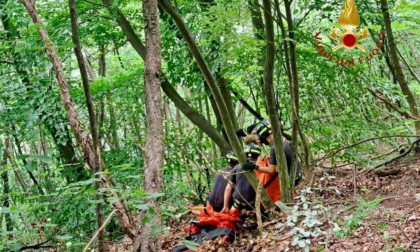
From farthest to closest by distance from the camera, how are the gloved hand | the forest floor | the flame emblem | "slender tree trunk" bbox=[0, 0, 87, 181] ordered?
"slender tree trunk" bbox=[0, 0, 87, 181], the gloved hand, the forest floor, the flame emblem

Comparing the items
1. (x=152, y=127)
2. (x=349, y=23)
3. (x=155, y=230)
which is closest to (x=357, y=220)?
(x=349, y=23)

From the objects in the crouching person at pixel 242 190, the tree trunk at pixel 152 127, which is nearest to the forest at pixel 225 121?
the tree trunk at pixel 152 127

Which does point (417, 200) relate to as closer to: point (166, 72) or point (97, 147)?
point (97, 147)

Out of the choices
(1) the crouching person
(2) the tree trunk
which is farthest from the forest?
(1) the crouching person

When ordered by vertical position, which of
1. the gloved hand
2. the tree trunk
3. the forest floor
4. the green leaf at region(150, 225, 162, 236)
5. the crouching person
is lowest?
the forest floor

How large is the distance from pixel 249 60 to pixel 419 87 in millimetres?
5057

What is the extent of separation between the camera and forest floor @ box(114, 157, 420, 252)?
187 inches

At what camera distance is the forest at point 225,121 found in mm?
4289

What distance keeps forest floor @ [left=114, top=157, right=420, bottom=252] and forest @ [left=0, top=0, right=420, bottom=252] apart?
2 cm

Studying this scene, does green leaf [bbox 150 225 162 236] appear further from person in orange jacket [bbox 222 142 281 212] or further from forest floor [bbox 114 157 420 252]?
person in orange jacket [bbox 222 142 281 212]

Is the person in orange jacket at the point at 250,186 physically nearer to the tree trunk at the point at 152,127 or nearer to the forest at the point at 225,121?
the forest at the point at 225,121

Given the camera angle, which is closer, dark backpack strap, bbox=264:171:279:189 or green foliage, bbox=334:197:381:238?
green foliage, bbox=334:197:381:238

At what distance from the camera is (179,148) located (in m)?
9.27

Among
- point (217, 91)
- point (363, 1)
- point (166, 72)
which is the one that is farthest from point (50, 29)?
point (363, 1)
